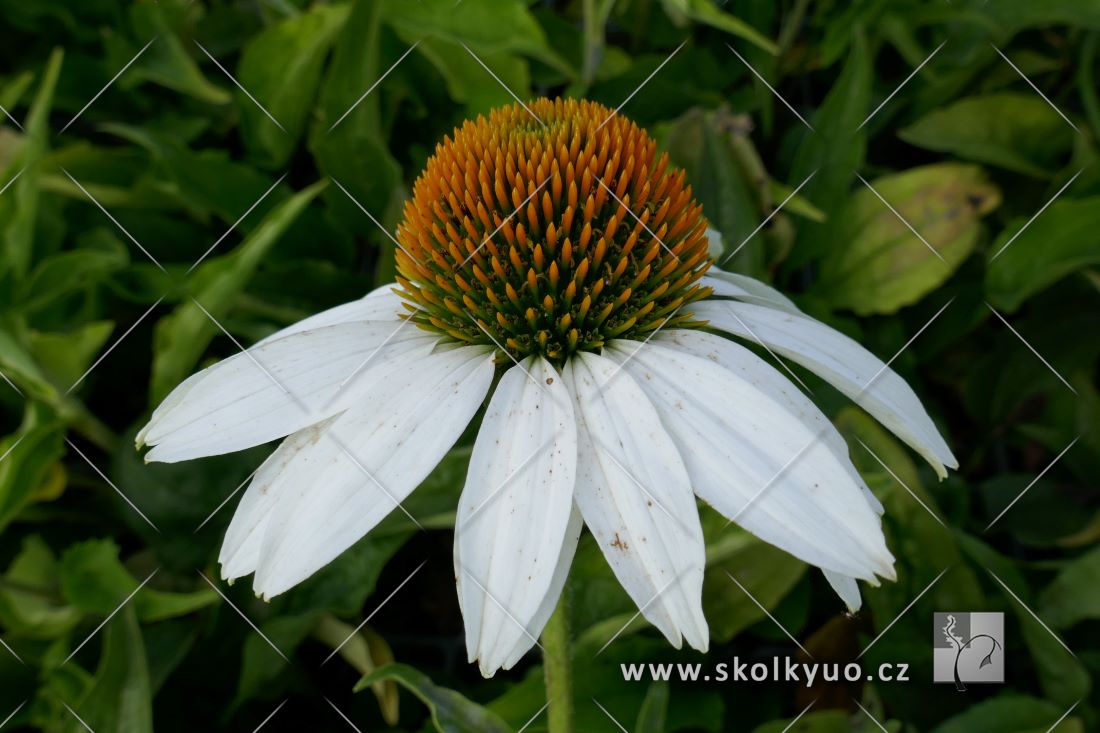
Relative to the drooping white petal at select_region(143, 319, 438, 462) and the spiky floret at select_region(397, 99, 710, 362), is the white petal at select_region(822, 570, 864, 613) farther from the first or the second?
the drooping white petal at select_region(143, 319, 438, 462)

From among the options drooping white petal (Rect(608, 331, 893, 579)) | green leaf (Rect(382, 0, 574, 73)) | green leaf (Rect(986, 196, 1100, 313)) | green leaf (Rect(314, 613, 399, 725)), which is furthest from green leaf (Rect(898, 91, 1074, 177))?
green leaf (Rect(314, 613, 399, 725))

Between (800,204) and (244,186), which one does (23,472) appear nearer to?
(244,186)

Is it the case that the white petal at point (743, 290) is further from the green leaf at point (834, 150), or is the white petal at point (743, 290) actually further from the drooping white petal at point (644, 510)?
the green leaf at point (834, 150)

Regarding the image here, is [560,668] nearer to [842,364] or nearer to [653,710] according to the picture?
[653,710]

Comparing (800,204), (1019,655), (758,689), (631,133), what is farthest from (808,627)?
(631,133)

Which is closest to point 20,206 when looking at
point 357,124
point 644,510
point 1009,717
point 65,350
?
point 65,350

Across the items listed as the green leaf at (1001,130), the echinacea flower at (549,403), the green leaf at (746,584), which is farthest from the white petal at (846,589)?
the green leaf at (1001,130)
